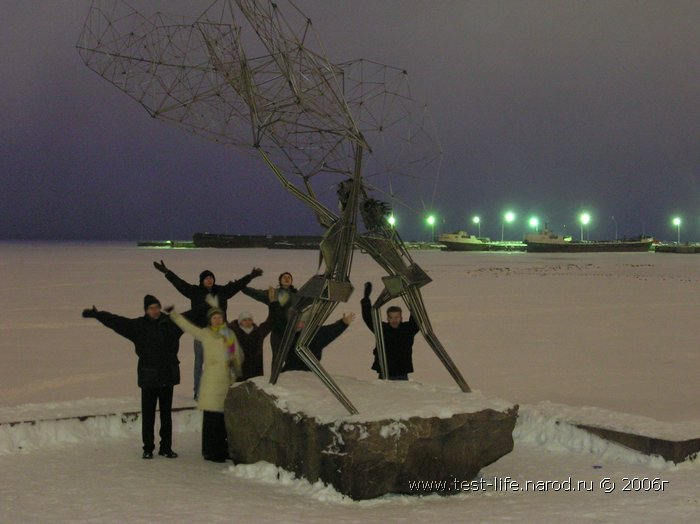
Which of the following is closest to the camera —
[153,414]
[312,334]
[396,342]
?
[312,334]

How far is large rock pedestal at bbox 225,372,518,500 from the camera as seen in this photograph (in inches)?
223

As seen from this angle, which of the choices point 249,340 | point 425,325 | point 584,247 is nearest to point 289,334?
point 249,340

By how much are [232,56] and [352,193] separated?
4.79 feet

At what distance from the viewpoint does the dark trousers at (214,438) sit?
6.92m

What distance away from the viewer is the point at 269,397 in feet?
20.6

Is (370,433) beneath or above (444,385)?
above

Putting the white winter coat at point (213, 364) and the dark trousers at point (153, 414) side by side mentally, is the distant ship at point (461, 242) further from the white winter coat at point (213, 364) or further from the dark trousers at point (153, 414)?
the dark trousers at point (153, 414)

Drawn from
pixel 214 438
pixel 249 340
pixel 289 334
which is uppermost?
pixel 289 334

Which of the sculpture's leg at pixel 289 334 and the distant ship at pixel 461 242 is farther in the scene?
the distant ship at pixel 461 242

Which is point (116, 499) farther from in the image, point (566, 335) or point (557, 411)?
point (566, 335)

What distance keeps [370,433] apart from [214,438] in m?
1.88

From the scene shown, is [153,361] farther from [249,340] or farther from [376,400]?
[376,400]

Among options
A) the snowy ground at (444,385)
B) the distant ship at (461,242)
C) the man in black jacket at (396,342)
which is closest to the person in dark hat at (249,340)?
the snowy ground at (444,385)

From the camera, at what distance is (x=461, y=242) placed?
338ft
